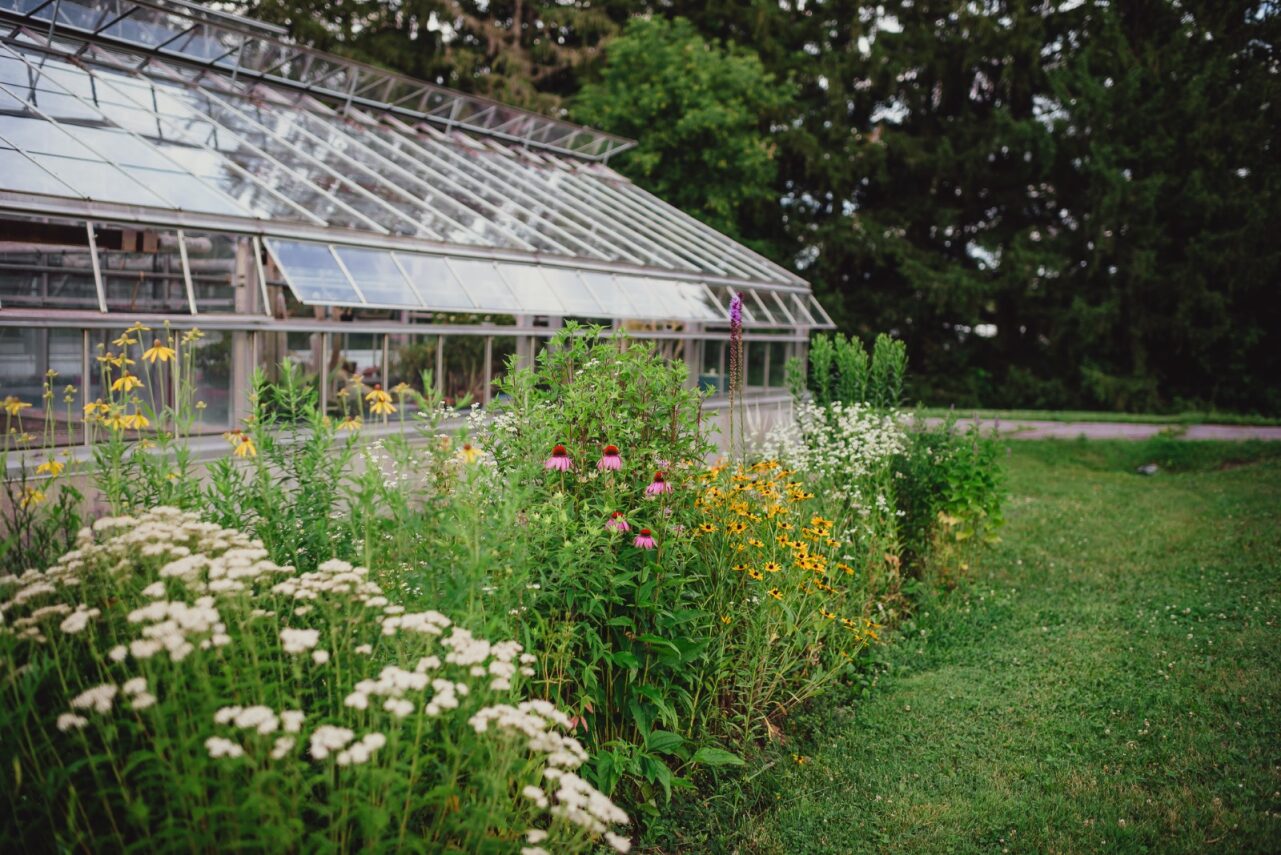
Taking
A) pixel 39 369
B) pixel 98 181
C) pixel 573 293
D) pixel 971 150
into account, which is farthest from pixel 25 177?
pixel 971 150

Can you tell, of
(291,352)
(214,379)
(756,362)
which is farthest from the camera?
(756,362)

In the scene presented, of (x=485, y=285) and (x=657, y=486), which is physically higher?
(x=485, y=285)

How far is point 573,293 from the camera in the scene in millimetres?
10523

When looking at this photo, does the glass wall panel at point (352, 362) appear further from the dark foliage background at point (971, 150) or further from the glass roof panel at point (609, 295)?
the dark foliage background at point (971, 150)

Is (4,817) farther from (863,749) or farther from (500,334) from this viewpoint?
(500,334)

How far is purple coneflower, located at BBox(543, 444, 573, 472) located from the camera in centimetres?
367

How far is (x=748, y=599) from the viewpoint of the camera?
445 centimetres

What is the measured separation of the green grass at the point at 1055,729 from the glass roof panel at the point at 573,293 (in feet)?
→ 17.5

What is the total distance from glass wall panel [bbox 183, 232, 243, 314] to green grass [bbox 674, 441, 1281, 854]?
22.0 ft

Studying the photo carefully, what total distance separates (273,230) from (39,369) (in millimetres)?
2258

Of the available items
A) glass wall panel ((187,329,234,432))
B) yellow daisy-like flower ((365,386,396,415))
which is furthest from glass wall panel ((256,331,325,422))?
yellow daisy-like flower ((365,386,396,415))

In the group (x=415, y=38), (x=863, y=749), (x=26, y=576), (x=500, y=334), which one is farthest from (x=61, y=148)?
(x=415, y=38)

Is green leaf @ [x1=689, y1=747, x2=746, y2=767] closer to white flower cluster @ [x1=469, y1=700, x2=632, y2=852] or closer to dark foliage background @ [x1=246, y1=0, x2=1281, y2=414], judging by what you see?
white flower cluster @ [x1=469, y1=700, x2=632, y2=852]

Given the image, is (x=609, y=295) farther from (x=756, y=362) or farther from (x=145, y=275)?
(x=145, y=275)
